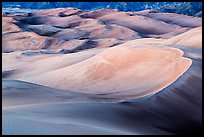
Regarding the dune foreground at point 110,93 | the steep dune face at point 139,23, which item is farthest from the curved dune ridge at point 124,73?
the steep dune face at point 139,23

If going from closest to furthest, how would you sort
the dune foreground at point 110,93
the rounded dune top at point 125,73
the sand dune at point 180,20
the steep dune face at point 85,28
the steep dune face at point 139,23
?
the dune foreground at point 110,93 < the rounded dune top at point 125,73 < the steep dune face at point 85,28 < the steep dune face at point 139,23 < the sand dune at point 180,20

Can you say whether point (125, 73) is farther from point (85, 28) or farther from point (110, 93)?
point (85, 28)

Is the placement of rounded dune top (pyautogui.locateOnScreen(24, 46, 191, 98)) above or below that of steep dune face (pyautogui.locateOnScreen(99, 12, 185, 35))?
below

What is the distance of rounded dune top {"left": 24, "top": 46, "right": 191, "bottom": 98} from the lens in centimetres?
648

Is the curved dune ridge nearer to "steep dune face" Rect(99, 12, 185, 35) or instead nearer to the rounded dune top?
the rounded dune top

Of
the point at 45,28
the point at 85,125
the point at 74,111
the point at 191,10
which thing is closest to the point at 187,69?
the point at 74,111

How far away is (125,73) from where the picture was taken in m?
7.72

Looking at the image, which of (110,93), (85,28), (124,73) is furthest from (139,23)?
(110,93)

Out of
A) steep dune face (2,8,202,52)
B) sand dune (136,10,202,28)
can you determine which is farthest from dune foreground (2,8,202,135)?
sand dune (136,10,202,28)

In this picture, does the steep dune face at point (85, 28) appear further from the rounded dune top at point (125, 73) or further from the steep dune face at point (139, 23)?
the rounded dune top at point (125, 73)

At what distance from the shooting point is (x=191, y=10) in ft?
167

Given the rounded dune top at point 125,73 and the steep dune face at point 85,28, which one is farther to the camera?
the steep dune face at point 85,28

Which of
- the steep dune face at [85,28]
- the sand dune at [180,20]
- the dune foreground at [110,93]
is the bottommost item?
the dune foreground at [110,93]

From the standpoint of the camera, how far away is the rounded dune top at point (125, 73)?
6477mm
